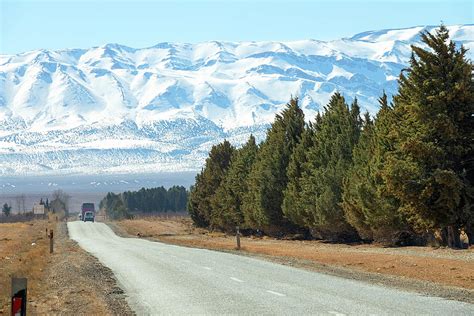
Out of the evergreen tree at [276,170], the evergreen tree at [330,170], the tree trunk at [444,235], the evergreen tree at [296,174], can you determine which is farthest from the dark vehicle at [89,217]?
the tree trunk at [444,235]

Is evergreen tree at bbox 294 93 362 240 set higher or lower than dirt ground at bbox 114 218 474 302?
higher

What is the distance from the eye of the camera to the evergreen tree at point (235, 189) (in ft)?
252

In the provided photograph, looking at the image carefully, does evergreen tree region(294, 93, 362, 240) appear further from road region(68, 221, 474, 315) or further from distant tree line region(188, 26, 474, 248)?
road region(68, 221, 474, 315)

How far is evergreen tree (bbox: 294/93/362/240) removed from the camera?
53.2 metres

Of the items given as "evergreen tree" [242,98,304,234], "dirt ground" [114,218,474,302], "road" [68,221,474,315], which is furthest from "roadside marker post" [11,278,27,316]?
"evergreen tree" [242,98,304,234]

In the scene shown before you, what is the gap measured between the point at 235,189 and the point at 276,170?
486 inches

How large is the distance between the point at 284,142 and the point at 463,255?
32546 millimetres

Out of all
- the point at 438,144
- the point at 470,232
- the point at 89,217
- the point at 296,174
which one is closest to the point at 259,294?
the point at 438,144

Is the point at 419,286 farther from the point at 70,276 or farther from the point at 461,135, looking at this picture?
the point at 461,135

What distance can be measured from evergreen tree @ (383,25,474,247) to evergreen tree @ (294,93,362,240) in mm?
12193

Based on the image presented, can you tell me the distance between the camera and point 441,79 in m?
38.8

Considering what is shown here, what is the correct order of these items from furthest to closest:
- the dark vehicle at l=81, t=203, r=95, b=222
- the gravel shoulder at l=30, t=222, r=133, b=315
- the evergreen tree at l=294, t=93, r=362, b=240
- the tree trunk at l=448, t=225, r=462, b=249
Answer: the dark vehicle at l=81, t=203, r=95, b=222 < the evergreen tree at l=294, t=93, r=362, b=240 < the tree trunk at l=448, t=225, r=462, b=249 < the gravel shoulder at l=30, t=222, r=133, b=315

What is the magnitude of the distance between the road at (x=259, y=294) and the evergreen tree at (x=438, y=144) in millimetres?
8693

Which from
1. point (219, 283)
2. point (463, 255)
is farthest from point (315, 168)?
point (219, 283)
